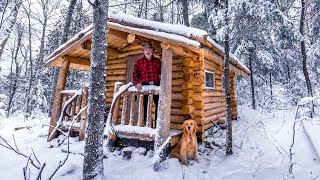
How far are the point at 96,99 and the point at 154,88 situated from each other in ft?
7.00

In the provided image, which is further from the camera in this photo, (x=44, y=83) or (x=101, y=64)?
(x=44, y=83)

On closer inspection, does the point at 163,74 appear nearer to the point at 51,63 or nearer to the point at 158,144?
the point at 158,144

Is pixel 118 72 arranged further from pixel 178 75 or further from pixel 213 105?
pixel 213 105

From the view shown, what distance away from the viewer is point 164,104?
521 cm

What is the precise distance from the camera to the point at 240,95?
20.7m

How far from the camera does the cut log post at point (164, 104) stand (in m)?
5.03

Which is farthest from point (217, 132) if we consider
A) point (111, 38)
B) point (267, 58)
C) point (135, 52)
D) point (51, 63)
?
point (267, 58)

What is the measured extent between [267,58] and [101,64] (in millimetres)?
14580

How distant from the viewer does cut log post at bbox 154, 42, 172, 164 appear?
16.5ft

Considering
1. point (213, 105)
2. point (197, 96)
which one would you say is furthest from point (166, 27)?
point (213, 105)

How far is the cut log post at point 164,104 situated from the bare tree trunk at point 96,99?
1.64m

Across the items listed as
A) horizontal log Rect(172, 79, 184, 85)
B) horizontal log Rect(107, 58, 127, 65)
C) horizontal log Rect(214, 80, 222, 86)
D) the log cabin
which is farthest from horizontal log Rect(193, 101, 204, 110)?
horizontal log Rect(107, 58, 127, 65)

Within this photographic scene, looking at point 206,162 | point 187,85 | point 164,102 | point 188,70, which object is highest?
point 188,70

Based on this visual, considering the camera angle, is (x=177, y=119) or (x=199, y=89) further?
(x=177, y=119)
